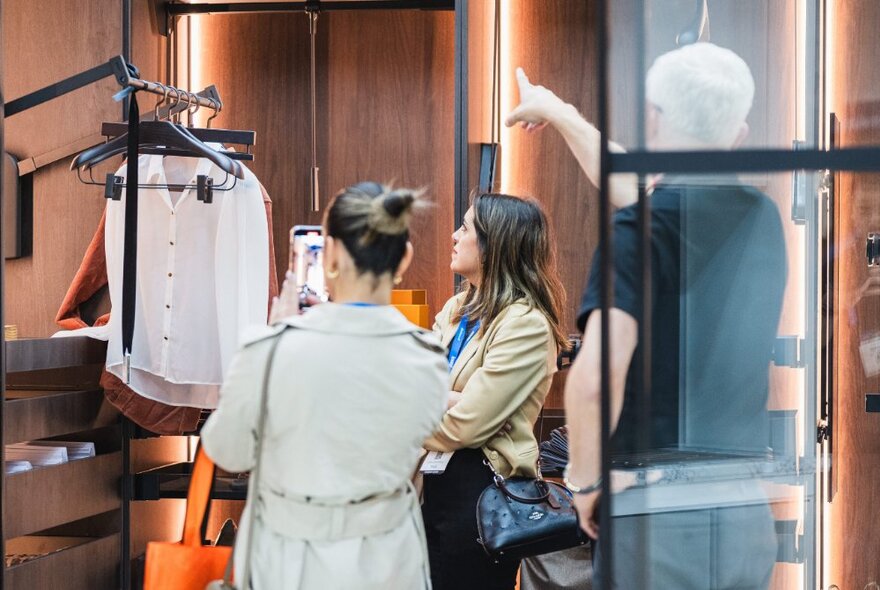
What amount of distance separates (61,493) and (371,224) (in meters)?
2.13

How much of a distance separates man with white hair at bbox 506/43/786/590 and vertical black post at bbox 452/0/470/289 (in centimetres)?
174

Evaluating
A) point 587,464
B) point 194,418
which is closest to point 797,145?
point 587,464

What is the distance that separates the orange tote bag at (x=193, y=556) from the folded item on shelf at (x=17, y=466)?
154cm

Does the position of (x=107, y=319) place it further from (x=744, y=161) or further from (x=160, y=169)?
(x=744, y=161)

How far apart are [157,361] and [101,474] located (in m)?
0.49

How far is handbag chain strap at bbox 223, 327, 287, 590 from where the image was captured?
5.68 feet

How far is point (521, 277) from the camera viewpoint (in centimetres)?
274

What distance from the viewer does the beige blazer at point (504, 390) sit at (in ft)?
8.40

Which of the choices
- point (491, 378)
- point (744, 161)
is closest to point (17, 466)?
point (491, 378)

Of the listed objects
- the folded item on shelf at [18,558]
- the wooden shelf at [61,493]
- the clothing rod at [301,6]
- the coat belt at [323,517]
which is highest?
the clothing rod at [301,6]

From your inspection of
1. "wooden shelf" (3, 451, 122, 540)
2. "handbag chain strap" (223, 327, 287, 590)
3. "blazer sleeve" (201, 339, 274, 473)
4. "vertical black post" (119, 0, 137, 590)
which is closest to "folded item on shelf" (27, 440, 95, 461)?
"wooden shelf" (3, 451, 122, 540)

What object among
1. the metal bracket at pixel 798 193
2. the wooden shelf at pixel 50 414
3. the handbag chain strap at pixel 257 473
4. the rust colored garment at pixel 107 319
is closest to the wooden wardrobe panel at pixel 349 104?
Answer: the rust colored garment at pixel 107 319

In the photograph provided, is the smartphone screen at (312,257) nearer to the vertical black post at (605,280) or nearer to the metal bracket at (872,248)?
the vertical black post at (605,280)

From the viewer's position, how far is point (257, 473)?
183 cm
